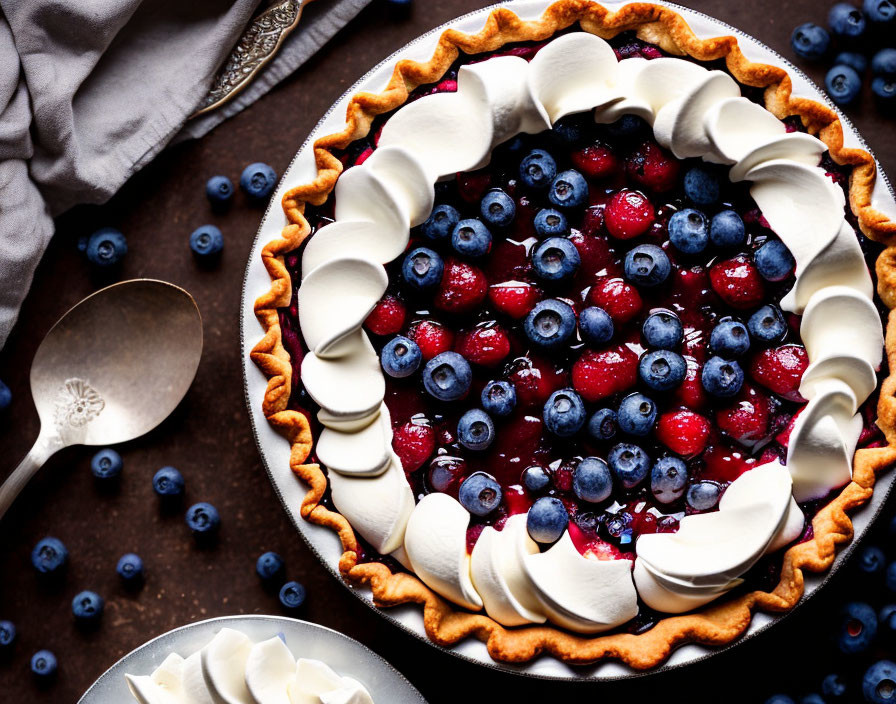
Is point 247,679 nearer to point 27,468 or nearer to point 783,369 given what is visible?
point 27,468

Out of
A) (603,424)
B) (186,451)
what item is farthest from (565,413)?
(186,451)

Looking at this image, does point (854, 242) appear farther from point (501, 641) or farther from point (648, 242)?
point (501, 641)

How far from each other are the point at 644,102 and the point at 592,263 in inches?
17.9

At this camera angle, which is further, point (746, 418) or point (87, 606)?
point (87, 606)

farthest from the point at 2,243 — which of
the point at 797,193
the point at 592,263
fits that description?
the point at 797,193

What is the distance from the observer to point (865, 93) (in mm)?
3256

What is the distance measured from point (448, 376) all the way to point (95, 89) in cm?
155

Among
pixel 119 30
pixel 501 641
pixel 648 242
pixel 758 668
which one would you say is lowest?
pixel 758 668

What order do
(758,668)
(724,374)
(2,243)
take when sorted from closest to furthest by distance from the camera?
1. (724,374)
2. (2,243)
3. (758,668)

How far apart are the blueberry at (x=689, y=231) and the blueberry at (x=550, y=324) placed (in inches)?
14.2

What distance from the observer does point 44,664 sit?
10.3 feet

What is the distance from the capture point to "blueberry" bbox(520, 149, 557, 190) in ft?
8.75

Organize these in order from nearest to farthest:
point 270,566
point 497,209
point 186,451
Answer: point 497,209 → point 270,566 → point 186,451

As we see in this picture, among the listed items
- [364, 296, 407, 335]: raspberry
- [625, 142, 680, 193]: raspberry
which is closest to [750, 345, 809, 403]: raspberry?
[625, 142, 680, 193]: raspberry
